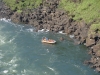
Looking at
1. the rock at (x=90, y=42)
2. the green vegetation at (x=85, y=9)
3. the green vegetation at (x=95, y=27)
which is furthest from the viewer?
the green vegetation at (x=85, y=9)

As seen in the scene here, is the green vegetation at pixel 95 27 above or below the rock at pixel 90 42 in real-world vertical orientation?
above

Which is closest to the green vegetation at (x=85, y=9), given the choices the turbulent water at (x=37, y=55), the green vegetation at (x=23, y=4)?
the turbulent water at (x=37, y=55)

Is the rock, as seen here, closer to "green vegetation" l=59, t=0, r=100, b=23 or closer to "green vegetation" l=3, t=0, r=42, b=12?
"green vegetation" l=59, t=0, r=100, b=23

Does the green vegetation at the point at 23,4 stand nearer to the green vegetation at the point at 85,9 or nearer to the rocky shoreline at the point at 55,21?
the rocky shoreline at the point at 55,21

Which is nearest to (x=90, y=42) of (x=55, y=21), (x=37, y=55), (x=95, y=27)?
(x=95, y=27)

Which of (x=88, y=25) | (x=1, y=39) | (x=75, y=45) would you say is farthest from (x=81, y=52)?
(x=1, y=39)

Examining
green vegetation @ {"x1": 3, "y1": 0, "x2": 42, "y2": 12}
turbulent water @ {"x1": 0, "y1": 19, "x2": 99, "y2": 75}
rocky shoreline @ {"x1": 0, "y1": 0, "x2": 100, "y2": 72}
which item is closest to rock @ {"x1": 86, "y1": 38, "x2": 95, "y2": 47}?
rocky shoreline @ {"x1": 0, "y1": 0, "x2": 100, "y2": 72}

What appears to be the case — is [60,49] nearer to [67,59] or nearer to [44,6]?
[67,59]

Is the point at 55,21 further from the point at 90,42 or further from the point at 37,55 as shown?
the point at 37,55
